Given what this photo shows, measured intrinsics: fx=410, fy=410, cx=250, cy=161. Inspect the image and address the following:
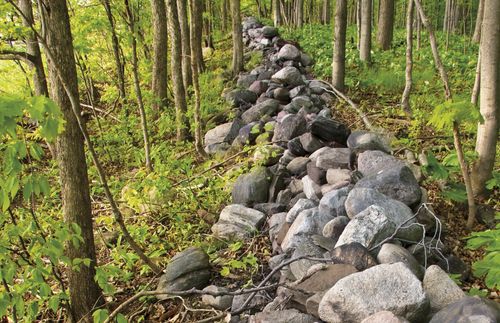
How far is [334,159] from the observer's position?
17.4 ft

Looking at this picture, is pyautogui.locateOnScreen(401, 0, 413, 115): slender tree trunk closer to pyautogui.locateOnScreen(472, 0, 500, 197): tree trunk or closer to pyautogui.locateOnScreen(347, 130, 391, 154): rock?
pyautogui.locateOnScreen(472, 0, 500, 197): tree trunk

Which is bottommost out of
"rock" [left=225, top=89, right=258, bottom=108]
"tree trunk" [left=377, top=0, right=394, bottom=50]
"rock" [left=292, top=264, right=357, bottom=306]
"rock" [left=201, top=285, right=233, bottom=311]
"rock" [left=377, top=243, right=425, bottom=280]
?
"rock" [left=201, top=285, right=233, bottom=311]

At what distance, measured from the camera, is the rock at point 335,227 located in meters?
3.97

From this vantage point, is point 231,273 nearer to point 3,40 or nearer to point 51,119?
point 51,119

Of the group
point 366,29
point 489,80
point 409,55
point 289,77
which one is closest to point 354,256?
point 489,80

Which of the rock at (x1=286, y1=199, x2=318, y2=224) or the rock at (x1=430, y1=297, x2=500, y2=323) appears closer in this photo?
the rock at (x1=430, y1=297, x2=500, y2=323)

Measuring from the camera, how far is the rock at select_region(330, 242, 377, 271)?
3.20m

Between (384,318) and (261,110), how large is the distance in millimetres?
6258

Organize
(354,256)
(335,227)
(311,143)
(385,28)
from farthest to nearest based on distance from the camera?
(385,28) → (311,143) → (335,227) → (354,256)

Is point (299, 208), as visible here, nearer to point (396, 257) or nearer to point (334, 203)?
point (334, 203)

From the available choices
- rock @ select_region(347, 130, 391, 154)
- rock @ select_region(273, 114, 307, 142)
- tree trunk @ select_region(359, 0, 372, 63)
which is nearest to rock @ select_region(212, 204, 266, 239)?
rock @ select_region(347, 130, 391, 154)

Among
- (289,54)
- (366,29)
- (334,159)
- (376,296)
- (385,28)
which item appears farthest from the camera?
(385,28)

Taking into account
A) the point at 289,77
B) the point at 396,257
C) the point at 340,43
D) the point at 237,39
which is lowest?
the point at 396,257

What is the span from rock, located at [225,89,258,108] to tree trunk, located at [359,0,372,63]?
12.0 feet
